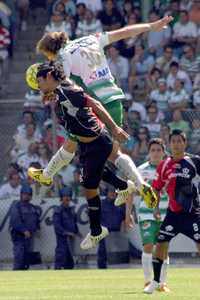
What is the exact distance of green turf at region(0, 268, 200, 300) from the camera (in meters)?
15.6

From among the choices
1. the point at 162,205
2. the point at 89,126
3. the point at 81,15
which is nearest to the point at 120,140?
the point at 89,126

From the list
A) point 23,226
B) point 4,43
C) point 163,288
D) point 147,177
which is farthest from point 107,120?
point 4,43

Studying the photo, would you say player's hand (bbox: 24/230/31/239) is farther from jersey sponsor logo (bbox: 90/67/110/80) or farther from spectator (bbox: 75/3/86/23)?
jersey sponsor logo (bbox: 90/67/110/80)

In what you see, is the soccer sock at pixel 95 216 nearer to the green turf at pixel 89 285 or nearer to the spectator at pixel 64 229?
the green turf at pixel 89 285

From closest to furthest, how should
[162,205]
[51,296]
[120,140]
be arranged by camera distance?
1. [120,140]
2. [51,296]
3. [162,205]

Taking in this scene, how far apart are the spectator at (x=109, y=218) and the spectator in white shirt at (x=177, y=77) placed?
2.55 metres

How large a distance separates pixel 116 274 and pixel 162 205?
227cm

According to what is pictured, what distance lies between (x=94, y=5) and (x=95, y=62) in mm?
13796

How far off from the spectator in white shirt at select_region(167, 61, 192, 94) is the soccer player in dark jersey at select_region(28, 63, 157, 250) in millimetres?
9744

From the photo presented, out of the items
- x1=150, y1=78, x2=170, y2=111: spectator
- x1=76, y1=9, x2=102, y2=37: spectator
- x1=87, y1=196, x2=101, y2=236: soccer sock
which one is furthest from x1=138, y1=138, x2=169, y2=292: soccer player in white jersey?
A: x1=76, y1=9, x2=102, y2=37: spectator

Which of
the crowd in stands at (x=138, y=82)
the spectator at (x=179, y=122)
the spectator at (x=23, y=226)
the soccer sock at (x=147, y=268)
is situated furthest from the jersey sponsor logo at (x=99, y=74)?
the spectator at (x=23, y=226)

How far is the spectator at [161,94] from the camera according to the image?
80.1 feet

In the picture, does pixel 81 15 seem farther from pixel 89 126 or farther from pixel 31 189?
pixel 89 126

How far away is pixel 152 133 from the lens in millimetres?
24016
